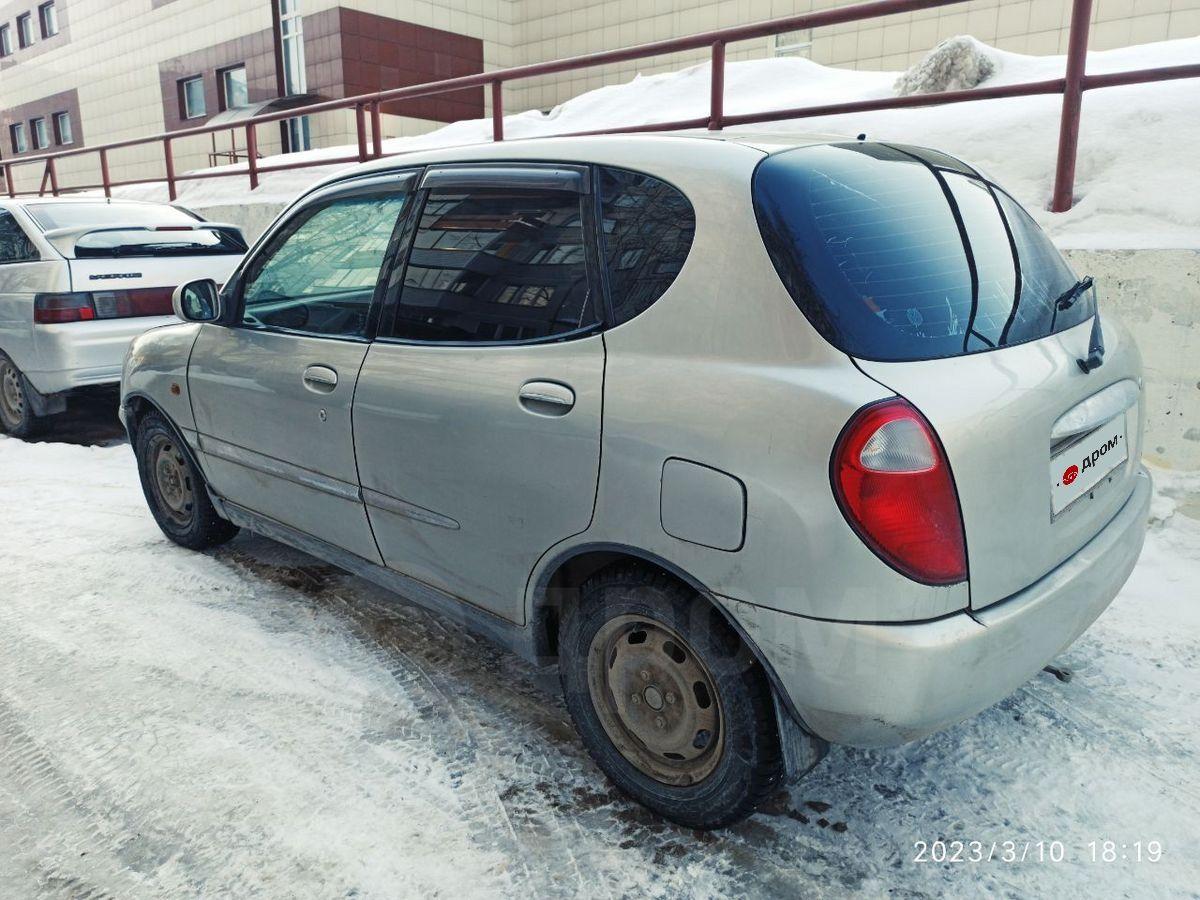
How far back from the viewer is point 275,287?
129 inches

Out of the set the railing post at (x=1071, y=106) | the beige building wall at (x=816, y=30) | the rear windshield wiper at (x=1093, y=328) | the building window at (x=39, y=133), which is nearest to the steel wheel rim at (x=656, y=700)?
the rear windshield wiper at (x=1093, y=328)

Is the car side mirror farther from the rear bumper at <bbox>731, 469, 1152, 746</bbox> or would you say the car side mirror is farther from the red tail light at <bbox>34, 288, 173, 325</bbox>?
the red tail light at <bbox>34, 288, 173, 325</bbox>

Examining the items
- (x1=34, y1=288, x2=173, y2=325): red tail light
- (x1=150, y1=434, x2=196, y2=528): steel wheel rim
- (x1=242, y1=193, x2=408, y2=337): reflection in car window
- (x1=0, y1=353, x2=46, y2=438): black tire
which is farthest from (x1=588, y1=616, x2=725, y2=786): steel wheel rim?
(x1=0, y1=353, x2=46, y2=438): black tire

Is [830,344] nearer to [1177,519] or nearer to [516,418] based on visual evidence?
[516,418]

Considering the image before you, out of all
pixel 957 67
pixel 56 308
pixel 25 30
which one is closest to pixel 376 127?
pixel 56 308

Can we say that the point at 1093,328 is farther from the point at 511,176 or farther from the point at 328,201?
the point at 328,201

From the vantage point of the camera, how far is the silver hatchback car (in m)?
1.78

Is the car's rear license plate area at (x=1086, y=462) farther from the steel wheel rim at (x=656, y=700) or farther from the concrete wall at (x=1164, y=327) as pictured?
the concrete wall at (x=1164, y=327)

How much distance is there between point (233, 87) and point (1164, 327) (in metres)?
22.7

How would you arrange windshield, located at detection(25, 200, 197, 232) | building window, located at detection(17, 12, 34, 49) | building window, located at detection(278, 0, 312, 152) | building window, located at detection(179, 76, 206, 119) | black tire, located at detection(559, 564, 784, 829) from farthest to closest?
building window, located at detection(17, 12, 34, 49), building window, located at detection(179, 76, 206, 119), building window, located at detection(278, 0, 312, 152), windshield, located at detection(25, 200, 197, 232), black tire, located at detection(559, 564, 784, 829)

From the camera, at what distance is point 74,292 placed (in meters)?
5.84

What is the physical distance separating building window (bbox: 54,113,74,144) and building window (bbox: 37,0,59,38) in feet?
8.13

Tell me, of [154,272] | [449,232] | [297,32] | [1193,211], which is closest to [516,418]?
[449,232]

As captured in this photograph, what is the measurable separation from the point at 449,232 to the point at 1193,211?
3840 mm
